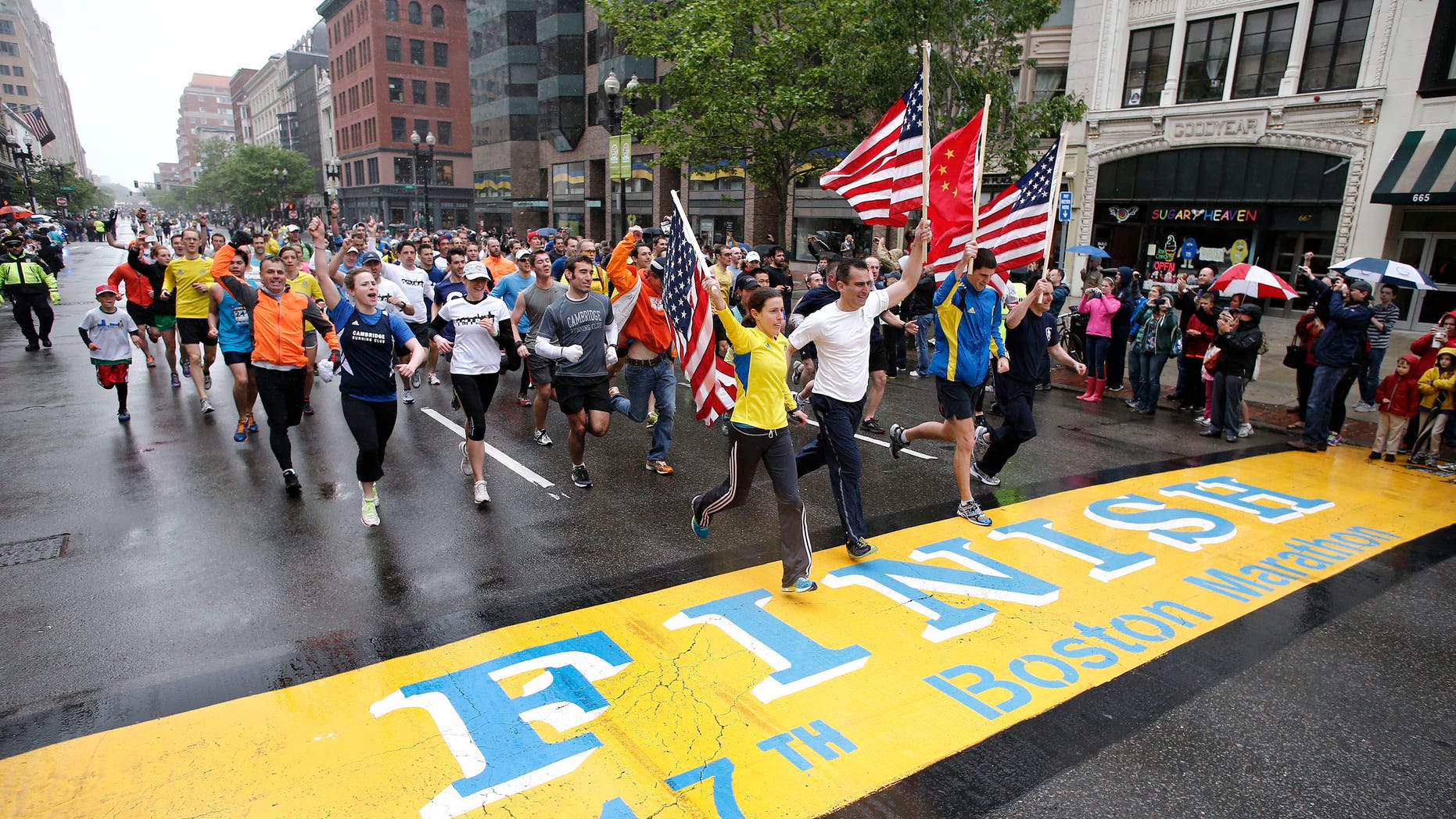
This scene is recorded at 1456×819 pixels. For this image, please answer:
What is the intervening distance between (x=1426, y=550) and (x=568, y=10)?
158 feet

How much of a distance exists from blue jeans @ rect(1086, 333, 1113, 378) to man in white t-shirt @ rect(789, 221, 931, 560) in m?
7.51

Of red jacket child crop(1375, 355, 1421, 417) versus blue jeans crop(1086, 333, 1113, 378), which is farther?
blue jeans crop(1086, 333, 1113, 378)

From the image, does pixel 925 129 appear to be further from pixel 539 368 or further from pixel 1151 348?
pixel 1151 348

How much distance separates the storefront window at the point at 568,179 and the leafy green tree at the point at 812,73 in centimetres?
2253

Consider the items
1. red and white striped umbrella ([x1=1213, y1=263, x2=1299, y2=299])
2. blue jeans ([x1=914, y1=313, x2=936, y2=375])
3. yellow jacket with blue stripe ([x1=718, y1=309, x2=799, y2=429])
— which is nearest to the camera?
yellow jacket with blue stripe ([x1=718, y1=309, x2=799, y2=429])

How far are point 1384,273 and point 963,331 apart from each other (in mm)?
6963

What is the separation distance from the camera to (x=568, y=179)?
48.6 m

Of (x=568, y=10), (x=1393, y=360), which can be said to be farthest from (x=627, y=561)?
(x=568, y=10)

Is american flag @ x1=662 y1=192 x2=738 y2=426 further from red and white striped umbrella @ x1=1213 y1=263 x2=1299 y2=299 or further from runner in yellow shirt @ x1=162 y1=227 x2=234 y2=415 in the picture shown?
red and white striped umbrella @ x1=1213 y1=263 x2=1299 y2=299

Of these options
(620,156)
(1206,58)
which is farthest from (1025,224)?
(1206,58)

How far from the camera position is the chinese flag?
7.26 meters

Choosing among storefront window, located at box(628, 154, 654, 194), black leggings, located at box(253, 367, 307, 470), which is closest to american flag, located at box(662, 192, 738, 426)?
black leggings, located at box(253, 367, 307, 470)

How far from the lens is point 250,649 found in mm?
4504

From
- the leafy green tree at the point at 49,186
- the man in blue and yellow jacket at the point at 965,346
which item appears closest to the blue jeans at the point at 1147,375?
the man in blue and yellow jacket at the point at 965,346
